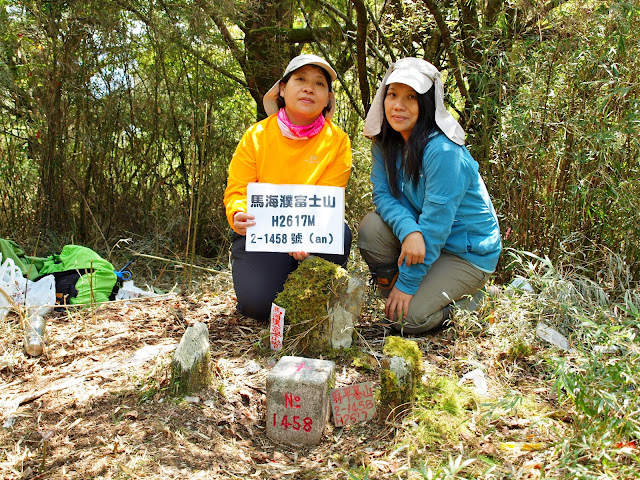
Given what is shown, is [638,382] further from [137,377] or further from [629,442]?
[137,377]

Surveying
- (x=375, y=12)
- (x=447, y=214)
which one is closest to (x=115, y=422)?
(x=447, y=214)

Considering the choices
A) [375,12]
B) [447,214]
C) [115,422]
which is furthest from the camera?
[375,12]

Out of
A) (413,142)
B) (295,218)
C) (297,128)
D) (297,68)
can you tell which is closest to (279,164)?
(297,128)

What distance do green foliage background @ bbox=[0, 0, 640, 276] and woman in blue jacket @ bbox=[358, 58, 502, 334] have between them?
1.94ft

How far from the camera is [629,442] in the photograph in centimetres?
197

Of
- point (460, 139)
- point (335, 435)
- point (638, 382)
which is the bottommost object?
point (335, 435)

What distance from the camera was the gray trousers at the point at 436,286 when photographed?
309 cm

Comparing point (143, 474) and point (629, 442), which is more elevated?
point (629, 442)

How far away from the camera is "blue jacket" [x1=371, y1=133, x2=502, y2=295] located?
2957 millimetres

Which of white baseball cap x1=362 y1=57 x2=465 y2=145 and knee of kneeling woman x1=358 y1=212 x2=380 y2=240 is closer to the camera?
white baseball cap x1=362 y1=57 x2=465 y2=145

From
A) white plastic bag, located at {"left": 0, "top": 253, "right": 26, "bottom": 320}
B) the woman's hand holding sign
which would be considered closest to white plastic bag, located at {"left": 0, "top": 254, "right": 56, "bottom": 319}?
white plastic bag, located at {"left": 0, "top": 253, "right": 26, "bottom": 320}

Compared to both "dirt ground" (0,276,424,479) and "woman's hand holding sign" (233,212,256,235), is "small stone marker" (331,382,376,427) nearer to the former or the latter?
"dirt ground" (0,276,424,479)

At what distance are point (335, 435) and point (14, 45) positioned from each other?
400 centimetres

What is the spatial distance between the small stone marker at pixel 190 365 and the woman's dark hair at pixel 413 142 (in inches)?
55.4
